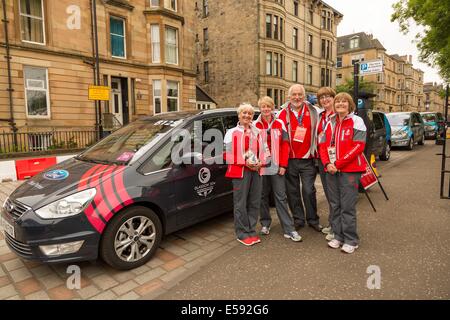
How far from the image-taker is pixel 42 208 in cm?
296

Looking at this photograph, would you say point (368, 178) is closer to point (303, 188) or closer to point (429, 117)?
point (303, 188)

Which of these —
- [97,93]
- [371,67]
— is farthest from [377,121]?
[97,93]

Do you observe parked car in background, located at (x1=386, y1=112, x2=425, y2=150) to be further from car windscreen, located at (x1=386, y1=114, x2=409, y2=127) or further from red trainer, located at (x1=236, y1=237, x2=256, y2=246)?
red trainer, located at (x1=236, y1=237, x2=256, y2=246)

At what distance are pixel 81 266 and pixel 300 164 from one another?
3114mm

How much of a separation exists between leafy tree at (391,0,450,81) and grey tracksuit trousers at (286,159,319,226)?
1666 cm

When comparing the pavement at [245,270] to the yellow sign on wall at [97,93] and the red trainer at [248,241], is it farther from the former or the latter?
the yellow sign on wall at [97,93]

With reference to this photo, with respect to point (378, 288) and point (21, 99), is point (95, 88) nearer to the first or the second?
point (21, 99)

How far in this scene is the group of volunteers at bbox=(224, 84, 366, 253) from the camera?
3697 millimetres

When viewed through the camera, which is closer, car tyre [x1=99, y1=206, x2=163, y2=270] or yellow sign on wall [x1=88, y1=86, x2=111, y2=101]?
car tyre [x1=99, y1=206, x2=163, y2=270]

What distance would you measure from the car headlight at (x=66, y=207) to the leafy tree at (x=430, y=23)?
756 inches

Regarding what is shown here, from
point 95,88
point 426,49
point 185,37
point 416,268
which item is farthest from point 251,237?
point 426,49

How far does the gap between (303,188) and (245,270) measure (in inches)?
64.0

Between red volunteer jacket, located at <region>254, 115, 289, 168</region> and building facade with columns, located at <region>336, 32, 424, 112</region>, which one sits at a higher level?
building facade with columns, located at <region>336, 32, 424, 112</region>

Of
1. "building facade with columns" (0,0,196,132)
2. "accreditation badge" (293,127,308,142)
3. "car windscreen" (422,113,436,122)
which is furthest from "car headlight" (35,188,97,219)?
"car windscreen" (422,113,436,122)
